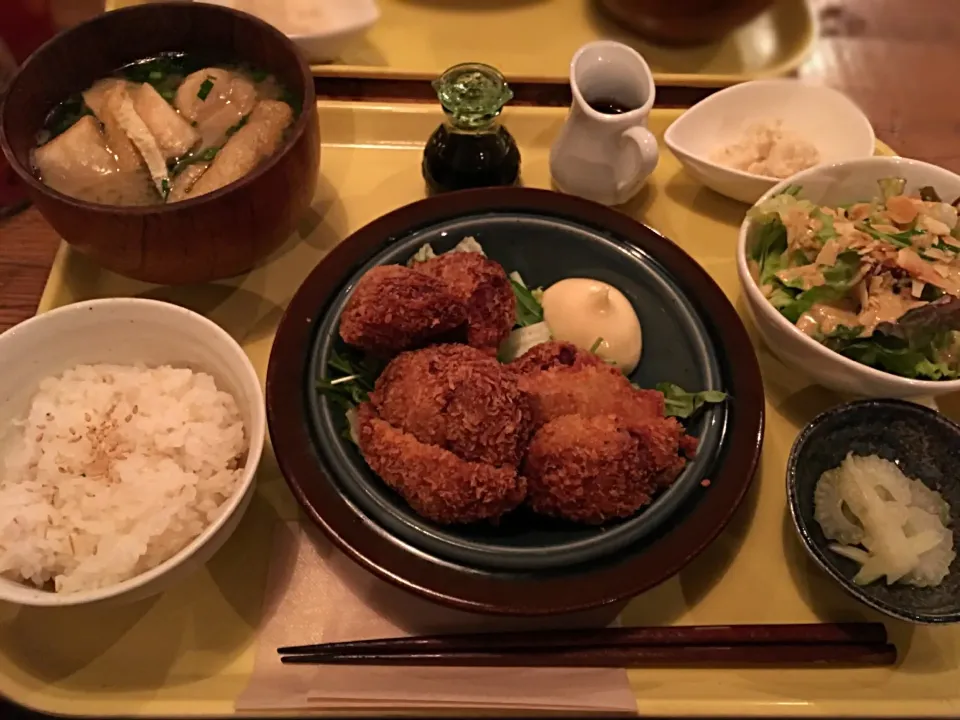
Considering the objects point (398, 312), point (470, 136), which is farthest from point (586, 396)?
point (470, 136)

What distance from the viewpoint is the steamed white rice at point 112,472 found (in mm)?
1212

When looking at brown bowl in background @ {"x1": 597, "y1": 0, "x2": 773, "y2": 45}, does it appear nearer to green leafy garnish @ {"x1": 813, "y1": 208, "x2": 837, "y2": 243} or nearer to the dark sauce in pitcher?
the dark sauce in pitcher

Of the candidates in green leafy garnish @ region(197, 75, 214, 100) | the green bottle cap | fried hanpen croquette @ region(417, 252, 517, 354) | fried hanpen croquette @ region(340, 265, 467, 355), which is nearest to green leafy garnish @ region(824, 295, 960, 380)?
fried hanpen croquette @ region(417, 252, 517, 354)

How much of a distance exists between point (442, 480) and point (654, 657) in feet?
1.50

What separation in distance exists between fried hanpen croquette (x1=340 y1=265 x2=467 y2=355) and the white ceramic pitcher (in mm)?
590

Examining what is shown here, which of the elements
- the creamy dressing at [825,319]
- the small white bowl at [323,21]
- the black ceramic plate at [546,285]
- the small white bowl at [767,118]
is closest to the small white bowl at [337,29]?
the small white bowl at [323,21]

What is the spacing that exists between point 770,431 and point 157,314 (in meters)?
1.22

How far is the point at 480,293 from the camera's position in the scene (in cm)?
146

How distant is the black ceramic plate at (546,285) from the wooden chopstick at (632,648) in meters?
0.15

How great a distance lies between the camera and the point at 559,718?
1.24 metres

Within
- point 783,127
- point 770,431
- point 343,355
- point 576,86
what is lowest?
point 770,431

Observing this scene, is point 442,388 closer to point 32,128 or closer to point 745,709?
point 745,709

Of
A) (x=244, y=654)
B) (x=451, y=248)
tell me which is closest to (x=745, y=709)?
(x=244, y=654)

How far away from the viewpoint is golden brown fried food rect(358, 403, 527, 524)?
126 centimetres
